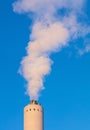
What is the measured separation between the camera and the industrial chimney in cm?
8588

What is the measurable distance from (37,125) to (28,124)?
2409 mm

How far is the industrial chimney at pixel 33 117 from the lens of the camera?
85.9 m

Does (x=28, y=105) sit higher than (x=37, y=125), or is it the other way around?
(x=28, y=105)

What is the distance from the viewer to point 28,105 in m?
88.9

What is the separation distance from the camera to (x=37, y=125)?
282ft

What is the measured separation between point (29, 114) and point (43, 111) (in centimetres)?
408

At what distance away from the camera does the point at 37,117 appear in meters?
86.8

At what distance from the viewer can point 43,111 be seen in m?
88.8

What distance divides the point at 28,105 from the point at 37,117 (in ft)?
14.1

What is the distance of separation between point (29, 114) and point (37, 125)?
3567 mm

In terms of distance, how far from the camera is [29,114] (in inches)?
3425

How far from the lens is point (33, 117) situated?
86438 millimetres

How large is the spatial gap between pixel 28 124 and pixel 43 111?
5.44m
